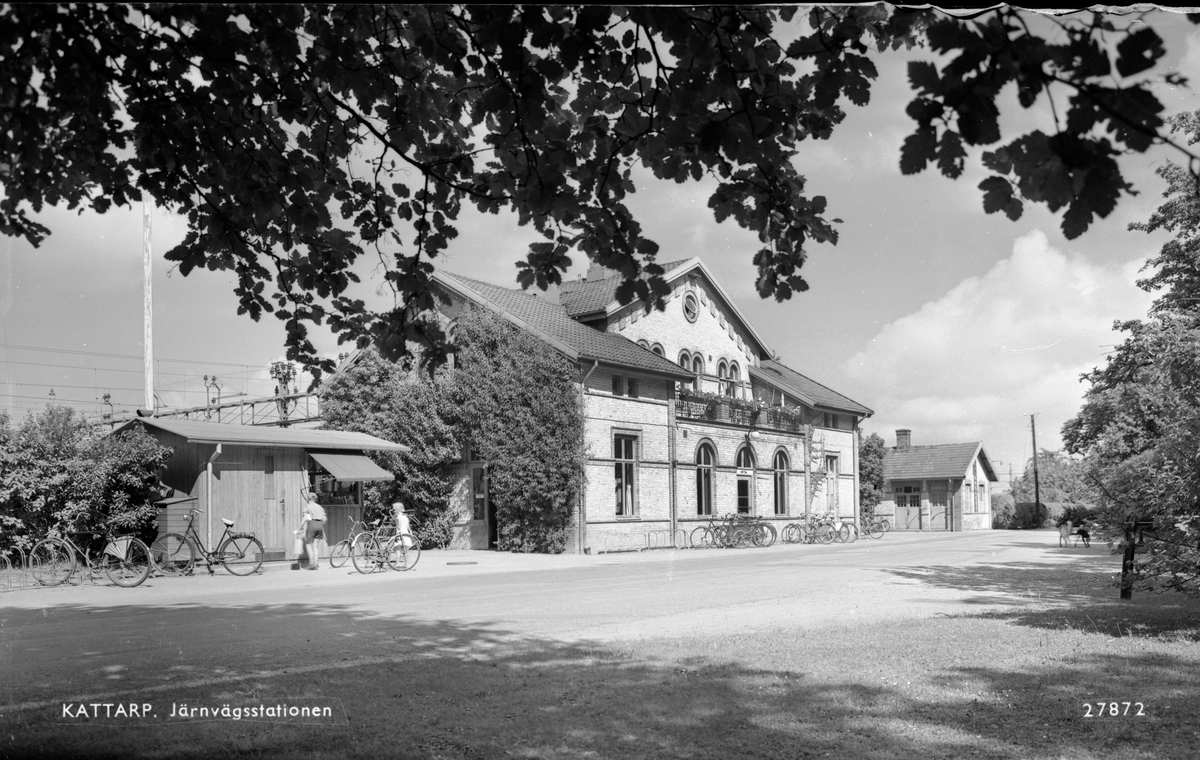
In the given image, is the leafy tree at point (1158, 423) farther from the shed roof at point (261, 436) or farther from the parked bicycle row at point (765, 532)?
the parked bicycle row at point (765, 532)

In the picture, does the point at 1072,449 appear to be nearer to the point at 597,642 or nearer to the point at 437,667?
the point at 597,642

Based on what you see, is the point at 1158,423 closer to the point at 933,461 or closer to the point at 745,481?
Answer: the point at 745,481

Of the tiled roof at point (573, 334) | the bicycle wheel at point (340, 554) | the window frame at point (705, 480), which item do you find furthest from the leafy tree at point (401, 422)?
the window frame at point (705, 480)

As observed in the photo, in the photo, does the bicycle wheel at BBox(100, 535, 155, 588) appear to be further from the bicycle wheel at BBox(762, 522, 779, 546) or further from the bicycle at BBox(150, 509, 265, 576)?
the bicycle wheel at BBox(762, 522, 779, 546)

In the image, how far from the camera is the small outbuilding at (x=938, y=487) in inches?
2046

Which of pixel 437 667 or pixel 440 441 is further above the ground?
pixel 440 441

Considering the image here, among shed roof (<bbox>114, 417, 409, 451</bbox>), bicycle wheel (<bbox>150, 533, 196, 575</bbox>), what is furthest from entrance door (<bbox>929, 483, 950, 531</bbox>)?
bicycle wheel (<bbox>150, 533, 196, 575</bbox>)

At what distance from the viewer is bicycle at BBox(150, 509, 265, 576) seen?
650 inches

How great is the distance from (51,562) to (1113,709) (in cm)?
1442

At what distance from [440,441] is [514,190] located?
21.8m

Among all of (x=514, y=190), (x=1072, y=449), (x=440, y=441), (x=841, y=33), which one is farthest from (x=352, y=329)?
(x=440, y=441)

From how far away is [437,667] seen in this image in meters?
6.53

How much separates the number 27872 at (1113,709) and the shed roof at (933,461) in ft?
154

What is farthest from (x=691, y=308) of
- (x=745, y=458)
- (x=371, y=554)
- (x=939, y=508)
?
(x=939, y=508)
